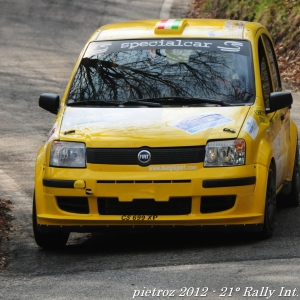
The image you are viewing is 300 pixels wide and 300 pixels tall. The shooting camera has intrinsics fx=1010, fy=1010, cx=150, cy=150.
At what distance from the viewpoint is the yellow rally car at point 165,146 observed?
7.99 meters

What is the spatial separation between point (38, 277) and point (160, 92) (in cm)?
226

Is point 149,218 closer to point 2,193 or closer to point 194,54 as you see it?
point 194,54

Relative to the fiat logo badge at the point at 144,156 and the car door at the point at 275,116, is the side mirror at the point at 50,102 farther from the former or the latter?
the car door at the point at 275,116

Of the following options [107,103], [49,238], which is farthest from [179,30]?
[49,238]

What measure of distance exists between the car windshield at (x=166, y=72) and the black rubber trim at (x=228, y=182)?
968mm

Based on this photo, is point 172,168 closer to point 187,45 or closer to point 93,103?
point 93,103

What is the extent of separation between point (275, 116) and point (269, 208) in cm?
111

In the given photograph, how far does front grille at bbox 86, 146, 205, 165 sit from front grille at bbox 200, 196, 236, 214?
13.0 inches

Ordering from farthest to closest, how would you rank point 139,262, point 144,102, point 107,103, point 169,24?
1. point 169,24
2. point 107,103
3. point 144,102
4. point 139,262

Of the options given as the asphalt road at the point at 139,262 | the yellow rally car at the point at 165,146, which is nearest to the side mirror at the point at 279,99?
the yellow rally car at the point at 165,146

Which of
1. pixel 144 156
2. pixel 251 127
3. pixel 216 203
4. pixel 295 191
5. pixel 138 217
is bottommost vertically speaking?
pixel 295 191

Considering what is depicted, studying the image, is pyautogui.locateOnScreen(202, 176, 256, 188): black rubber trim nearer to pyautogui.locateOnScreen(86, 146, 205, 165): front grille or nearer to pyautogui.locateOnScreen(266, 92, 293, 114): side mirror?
pyautogui.locateOnScreen(86, 146, 205, 165): front grille

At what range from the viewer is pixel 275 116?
9.23m

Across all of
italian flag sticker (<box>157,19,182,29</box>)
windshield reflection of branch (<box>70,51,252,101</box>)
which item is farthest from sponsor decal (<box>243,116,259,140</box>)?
italian flag sticker (<box>157,19,182,29</box>)
